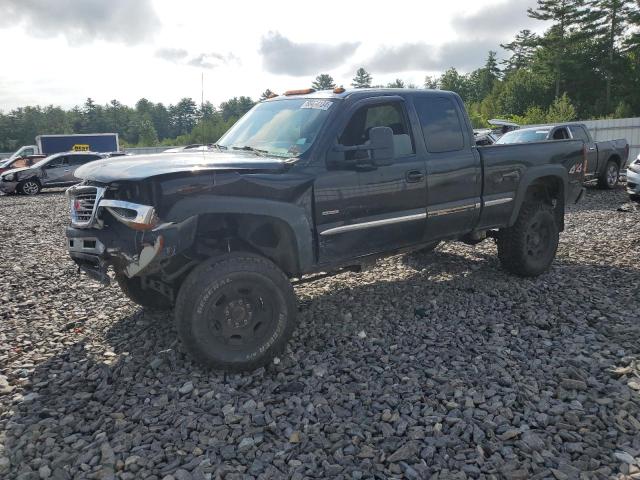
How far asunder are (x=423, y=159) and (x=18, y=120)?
382ft

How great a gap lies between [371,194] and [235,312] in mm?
1542

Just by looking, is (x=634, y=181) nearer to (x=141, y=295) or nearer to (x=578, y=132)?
(x=578, y=132)

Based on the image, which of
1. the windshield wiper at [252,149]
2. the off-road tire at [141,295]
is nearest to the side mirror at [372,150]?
the windshield wiper at [252,149]

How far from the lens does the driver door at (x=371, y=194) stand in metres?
4.12

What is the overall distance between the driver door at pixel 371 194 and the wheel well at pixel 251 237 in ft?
0.91

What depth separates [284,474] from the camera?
2670 mm

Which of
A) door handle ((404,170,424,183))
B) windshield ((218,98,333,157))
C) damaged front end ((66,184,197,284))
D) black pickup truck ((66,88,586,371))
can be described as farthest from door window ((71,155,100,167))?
door handle ((404,170,424,183))

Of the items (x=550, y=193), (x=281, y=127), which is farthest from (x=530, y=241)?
(x=281, y=127)

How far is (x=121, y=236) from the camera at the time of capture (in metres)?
3.47

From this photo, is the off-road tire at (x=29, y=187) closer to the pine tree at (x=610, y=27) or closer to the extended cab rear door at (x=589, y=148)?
the extended cab rear door at (x=589, y=148)

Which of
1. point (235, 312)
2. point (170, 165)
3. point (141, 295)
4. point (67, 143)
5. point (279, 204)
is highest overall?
point (67, 143)

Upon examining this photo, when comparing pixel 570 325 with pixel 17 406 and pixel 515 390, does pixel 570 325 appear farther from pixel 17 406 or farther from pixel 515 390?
pixel 17 406

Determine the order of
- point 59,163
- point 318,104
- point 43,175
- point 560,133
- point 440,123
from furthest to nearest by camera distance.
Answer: point 59,163 → point 43,175 → point 560,133 → point 440,123 → point 318,104

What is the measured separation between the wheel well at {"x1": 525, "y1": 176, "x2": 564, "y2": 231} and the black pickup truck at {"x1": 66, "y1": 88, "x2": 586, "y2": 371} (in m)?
0.42
